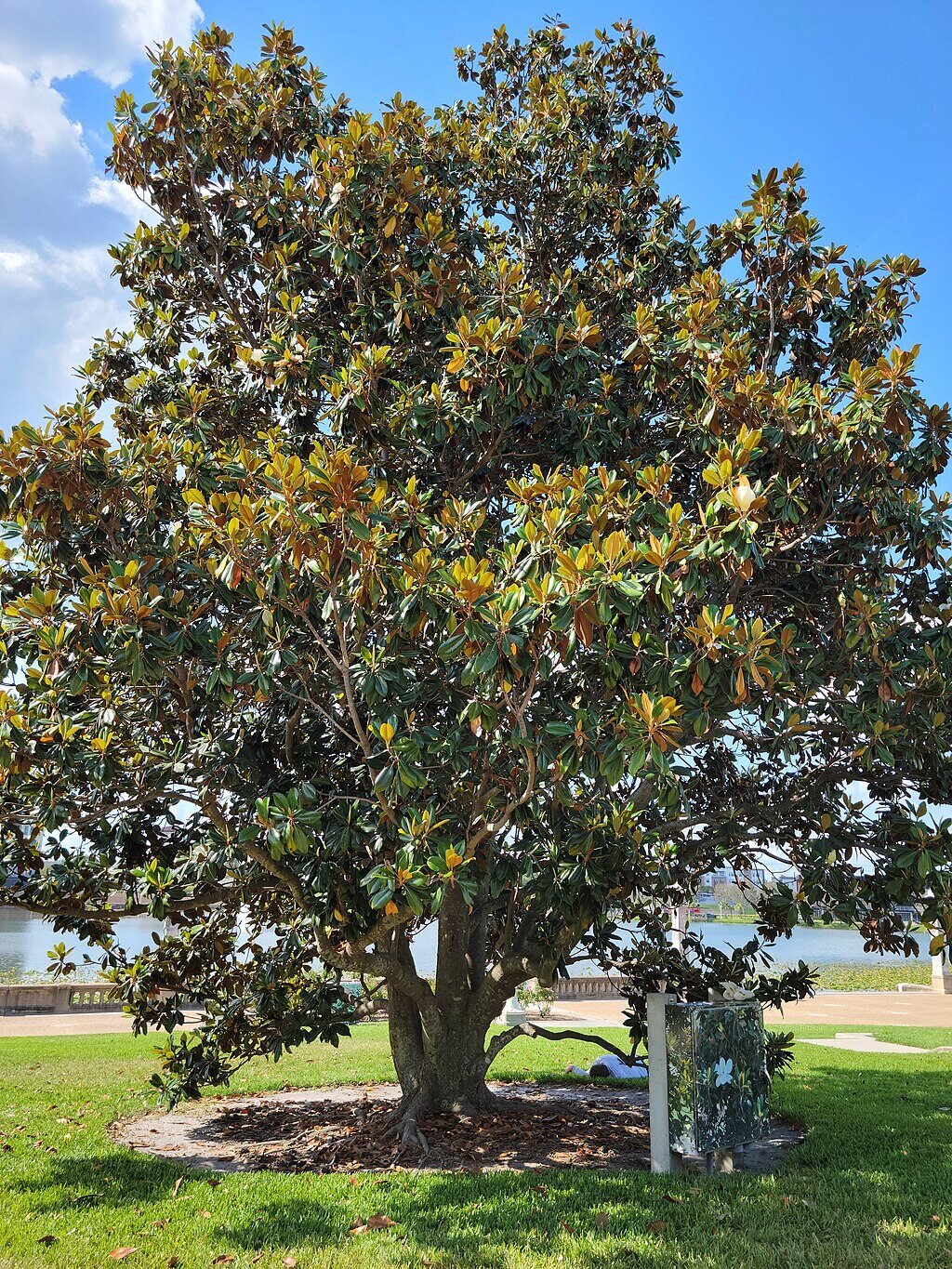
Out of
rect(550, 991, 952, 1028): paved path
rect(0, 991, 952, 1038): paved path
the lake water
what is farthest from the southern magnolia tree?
rect(550, 991, 952, 1028): paved path

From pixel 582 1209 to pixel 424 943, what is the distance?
25797mm

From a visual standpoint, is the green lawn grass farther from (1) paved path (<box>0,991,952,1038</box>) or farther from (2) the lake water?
(1) paved path (<box>0,991,952,1038</box>)

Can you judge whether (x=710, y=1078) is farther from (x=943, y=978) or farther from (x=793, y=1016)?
(x=943, y=978)

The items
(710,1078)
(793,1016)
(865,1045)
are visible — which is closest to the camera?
(710,1078)

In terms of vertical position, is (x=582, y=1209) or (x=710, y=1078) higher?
(x=710, y=1078)

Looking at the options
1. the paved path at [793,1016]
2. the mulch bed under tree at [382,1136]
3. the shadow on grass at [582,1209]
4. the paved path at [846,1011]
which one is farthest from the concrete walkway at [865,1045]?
the shadow on grass at [582,1209]

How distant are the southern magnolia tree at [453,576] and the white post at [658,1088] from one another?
0.67 meters

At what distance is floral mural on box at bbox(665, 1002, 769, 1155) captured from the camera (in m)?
6.00

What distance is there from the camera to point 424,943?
2994 cm

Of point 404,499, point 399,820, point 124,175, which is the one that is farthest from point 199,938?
point 124,175

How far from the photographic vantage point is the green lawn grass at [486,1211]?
14.5 ft

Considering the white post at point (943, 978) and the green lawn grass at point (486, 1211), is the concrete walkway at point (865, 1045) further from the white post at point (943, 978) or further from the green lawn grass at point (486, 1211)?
the white post at point (943, 978)

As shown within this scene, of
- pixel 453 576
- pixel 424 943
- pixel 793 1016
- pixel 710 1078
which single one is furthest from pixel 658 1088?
pixel 424 943

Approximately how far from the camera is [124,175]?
24.1ft
